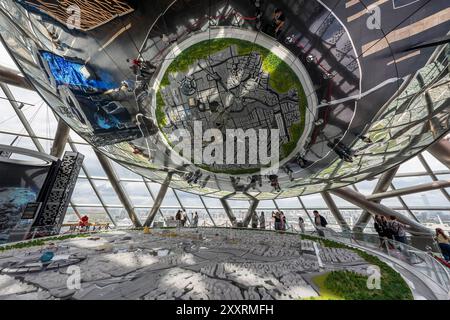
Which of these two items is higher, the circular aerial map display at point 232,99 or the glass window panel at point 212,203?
the circular aerial map display at point 232,99

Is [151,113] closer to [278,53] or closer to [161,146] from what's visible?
[161,146]

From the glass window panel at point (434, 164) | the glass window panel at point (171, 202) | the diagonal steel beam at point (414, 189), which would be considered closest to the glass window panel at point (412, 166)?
the glass window panel at point (434, 164)

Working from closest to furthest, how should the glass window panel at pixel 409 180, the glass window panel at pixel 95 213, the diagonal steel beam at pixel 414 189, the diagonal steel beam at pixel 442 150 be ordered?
the diagonal steel beam at pixel 442 150 → the diagonal steel beam at pixel 414 189 → the glass window panel at pixel 409 180 → the glass window panel at pixel 95 213

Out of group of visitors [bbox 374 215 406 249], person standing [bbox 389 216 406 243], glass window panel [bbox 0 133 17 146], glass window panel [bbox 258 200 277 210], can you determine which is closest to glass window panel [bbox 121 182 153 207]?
glass window panel [bbox 0 133 17 146]

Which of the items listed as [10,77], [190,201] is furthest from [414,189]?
[10,77]

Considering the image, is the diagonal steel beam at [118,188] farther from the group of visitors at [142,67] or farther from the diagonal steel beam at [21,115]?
the group of visitors at [142,67]

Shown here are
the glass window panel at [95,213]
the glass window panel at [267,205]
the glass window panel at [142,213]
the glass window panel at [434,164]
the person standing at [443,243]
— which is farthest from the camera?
the glass window panel at [267,205]

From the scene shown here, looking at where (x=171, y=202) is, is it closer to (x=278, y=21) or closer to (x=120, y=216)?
(x=120, y=216)

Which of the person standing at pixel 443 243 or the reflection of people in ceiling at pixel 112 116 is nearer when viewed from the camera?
the reflection of people in ceiling at pixel 112 116
